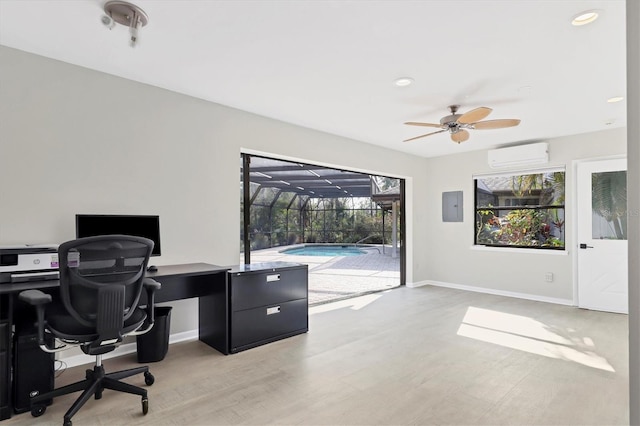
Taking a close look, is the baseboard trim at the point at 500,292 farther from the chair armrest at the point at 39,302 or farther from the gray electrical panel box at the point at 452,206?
the chair armrest at the point at 39,302

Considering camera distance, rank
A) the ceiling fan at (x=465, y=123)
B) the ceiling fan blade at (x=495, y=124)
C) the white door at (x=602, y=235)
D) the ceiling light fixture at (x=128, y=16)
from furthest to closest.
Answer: the white door at (x=602, y=235), the ceiling fan blade at (x=495, y=124), the ceiling fan at (x=465, y=123), the ceiling light fixture at (x=128, y=16)

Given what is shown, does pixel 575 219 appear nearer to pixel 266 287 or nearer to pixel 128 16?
pixel 266 287

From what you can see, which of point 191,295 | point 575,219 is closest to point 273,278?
point 191,295

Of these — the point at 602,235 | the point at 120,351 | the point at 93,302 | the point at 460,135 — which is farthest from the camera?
the point at 602,235

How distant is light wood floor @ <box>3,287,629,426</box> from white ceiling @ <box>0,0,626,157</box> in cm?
246

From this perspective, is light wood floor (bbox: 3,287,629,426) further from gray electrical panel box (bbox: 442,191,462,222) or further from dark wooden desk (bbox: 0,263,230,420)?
gray electrical panel box (bbox: 442,191,462,222)

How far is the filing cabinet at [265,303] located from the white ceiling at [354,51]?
5.85 feet

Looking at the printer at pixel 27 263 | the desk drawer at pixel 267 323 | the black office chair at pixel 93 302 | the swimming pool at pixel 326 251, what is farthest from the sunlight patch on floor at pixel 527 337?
the swimming pool at pixel 326 251

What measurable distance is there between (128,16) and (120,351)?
271 cm

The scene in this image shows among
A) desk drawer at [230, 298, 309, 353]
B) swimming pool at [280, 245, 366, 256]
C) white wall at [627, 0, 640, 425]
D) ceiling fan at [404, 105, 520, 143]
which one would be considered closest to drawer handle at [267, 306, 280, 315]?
desk drawer at [230, 298, 309, 353]

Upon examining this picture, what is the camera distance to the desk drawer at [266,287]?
130 inches

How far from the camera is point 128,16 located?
2.27 meters

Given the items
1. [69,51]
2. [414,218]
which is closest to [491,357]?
[414,218]

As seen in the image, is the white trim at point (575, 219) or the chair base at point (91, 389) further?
→ the white trim at point (575, 219)
